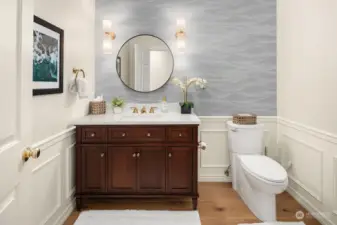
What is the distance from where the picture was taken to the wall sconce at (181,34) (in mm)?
3680

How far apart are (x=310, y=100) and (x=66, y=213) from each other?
2456mm

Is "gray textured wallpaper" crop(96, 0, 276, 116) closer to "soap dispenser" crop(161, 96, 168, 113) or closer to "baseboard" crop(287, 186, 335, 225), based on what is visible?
"soap dispenser" crop(161, 96, 168, 113)

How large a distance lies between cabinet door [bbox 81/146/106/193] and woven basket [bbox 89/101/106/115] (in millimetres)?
658

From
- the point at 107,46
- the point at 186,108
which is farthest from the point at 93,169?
the point at 107,46

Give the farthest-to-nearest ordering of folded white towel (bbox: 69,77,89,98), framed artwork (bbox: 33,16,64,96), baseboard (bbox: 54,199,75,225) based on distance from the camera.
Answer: folded white towel (bbox: 69,77,89,98)
baseboard (bbox: 54,199,75,225)
framed artwork (bbox: 33,16,64,96)

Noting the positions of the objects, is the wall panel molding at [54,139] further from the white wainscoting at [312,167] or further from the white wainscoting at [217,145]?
Result: the white wainscoting at [312,167]

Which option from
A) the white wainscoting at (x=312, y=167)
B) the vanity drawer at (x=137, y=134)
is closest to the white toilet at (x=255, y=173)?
the white wainscoting at (x=312, y=167)

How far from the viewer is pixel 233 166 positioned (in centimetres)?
359

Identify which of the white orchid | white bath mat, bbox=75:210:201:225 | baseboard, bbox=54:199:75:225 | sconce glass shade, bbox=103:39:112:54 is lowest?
white bath mat, bbox=75:210:201:225

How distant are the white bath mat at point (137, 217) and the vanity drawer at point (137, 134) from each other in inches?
26.6

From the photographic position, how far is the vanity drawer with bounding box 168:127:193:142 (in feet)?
9.71

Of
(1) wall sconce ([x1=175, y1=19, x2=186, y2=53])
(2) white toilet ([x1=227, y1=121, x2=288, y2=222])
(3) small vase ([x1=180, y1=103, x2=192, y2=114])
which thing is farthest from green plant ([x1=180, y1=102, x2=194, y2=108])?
(1) wall sconce ([x1=175, y1=19, x2=186, y2=53])

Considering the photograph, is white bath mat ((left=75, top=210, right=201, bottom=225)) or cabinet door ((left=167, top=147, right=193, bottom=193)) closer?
white bath mat ((left=75, top=210, right=201, bottom=225))

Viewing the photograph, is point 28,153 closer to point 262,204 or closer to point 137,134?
point 137,134
